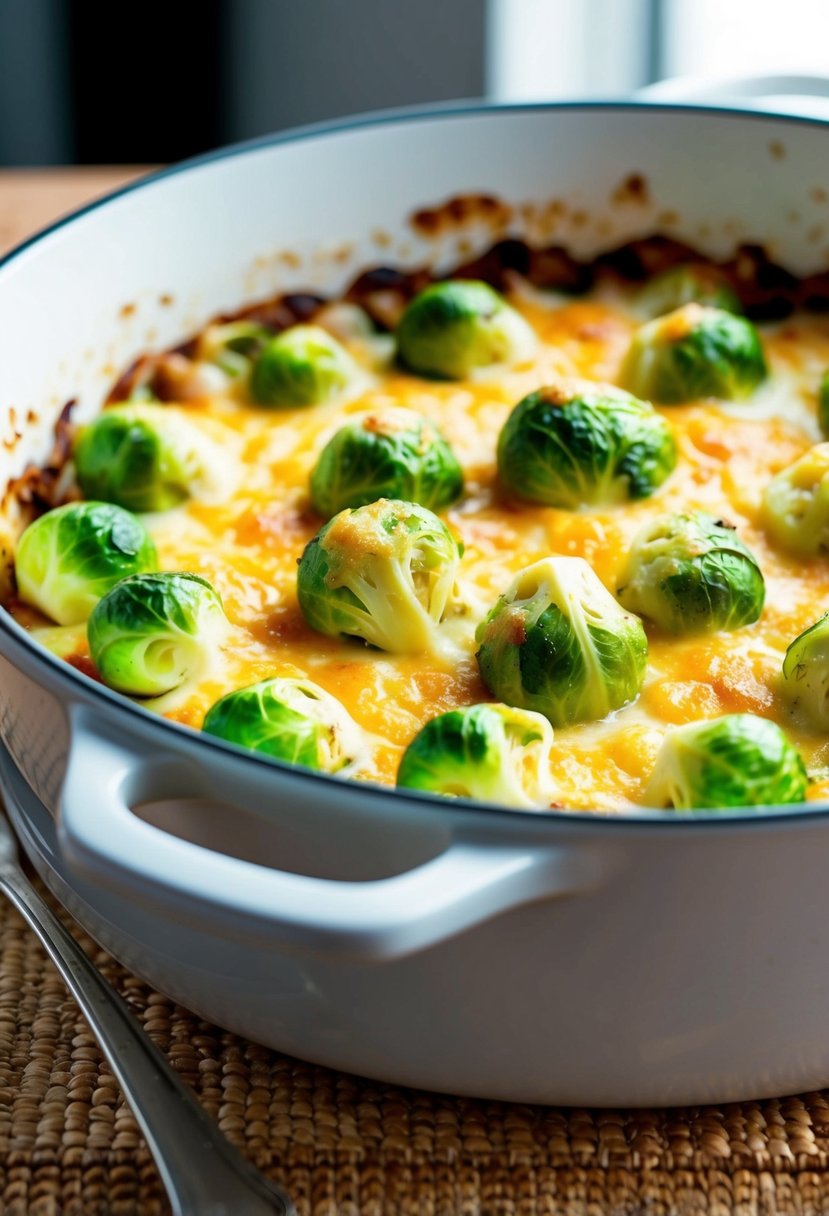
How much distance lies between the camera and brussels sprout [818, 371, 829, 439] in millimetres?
4062

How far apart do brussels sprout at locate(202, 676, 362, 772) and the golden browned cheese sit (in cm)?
10

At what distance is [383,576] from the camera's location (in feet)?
10.5

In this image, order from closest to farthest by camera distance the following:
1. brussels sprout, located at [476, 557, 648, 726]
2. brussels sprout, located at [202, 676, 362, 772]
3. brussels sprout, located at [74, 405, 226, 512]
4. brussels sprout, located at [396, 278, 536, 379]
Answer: brussels sprout, located at [202, 676, 362, 772] < brussels sprout, located at [476, 557, 648, 726] < brussels sprout, located at [74, 405, 226, 512] < brussels sprout, located at [396, 278, 536, 379]

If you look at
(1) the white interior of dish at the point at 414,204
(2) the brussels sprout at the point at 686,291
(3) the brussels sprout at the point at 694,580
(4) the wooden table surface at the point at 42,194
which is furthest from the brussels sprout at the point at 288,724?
(4) the wooden table surface at the point at 42,194

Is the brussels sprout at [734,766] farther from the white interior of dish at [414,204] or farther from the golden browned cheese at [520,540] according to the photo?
the white interior of dish at [414,204]

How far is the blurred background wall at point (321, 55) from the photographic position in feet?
27.3

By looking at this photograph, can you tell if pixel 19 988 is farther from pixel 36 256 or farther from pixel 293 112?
pixel 293 112

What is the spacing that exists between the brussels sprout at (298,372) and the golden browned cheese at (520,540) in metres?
0.05

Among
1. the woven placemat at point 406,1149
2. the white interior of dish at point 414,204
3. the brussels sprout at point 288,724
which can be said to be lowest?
the woven placemat at point 406,1149

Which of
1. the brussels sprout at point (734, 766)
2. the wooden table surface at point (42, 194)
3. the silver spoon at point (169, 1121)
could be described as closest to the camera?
the silver spoon at point (169, 1121)

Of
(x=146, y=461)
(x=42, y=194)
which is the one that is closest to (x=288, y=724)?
(x=146, y=461)

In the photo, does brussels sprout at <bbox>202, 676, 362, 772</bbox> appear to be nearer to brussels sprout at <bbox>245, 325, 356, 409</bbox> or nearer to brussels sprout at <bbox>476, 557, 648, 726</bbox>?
brussels sprout at <bbox>476, 557, 648, 726</bbox>

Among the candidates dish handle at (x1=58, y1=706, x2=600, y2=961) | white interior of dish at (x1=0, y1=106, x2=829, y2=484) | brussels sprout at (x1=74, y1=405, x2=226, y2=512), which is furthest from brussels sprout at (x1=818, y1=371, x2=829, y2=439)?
dish handle at (x1=58, y1=706, x2=600, y2=961)

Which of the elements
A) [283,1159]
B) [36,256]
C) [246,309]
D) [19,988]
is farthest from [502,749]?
[246,309]
